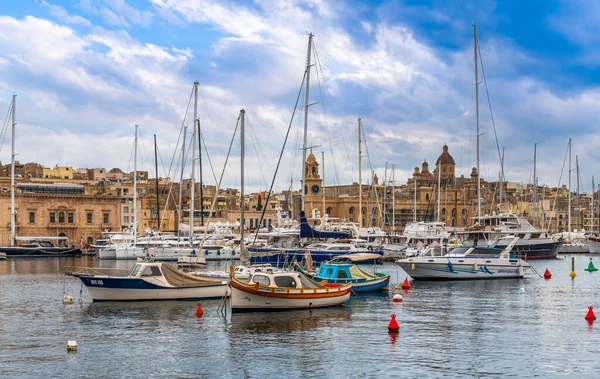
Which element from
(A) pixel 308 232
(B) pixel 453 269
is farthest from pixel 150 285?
(A) pixel 308 232

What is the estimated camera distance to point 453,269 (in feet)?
159

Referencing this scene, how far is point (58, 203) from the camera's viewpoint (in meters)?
103

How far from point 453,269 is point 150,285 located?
19.8 metres

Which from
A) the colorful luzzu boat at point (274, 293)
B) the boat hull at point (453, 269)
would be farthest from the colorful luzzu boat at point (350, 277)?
the boat hull at point (453, 269)

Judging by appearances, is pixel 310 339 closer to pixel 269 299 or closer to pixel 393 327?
pixel 393 327

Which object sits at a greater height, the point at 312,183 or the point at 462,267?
the point at 312,183

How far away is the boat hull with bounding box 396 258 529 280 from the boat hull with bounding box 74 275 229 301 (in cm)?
1578

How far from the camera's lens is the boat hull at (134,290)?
119 feet

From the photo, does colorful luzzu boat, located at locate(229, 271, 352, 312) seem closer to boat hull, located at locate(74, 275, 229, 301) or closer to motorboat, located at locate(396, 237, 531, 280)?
boat hull, located at locate(74, 275, 229, 301)

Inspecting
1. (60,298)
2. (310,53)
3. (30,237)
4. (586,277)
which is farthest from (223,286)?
Result: (30,237)

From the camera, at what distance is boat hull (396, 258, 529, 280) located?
48.4 meters

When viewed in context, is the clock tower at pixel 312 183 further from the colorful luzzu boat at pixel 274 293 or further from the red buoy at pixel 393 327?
the red buoy at pixel 393 327

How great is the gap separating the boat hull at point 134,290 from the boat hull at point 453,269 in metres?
15.8

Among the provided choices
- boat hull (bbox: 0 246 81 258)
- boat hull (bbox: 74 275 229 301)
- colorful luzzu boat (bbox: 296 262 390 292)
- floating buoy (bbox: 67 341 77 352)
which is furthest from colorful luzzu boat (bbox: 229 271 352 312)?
boat hull (bbox: 0 246 81 258)
